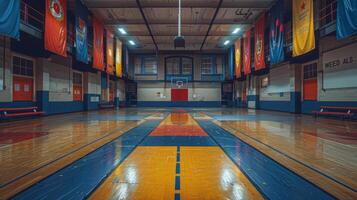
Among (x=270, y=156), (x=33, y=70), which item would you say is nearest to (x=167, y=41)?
(x=33, y=70)

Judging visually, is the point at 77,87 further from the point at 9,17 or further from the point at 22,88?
the point at 9,17

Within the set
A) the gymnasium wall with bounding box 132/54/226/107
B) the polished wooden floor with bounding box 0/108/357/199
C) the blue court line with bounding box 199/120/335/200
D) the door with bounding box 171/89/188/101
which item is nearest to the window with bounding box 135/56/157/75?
the gymnasium wall with bounding box 132/54/226/107

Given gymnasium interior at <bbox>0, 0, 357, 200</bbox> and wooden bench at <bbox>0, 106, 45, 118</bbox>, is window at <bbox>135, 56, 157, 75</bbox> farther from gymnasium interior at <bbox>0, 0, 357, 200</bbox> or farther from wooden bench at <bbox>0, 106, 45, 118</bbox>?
wooden bench at <bbox>0, 106, 45, 118</bbox>

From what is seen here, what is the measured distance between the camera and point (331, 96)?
11258 millimetres

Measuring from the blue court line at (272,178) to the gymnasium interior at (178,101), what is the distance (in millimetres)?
23

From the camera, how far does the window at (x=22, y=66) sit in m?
10.6

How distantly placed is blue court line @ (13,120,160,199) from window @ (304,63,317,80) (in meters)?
13.6

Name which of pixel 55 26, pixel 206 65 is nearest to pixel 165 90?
pixel 206 65

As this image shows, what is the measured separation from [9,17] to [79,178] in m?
7.88

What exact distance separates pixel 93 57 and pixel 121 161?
1358cm

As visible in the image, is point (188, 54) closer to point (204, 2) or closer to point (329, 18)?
point (204, 2)

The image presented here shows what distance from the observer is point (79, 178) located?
268 cm

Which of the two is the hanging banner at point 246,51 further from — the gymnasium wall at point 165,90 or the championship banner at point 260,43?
the gymnasium wall at point 165,90

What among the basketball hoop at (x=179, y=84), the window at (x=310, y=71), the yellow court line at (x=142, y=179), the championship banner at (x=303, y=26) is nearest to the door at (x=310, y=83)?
the window at (x=310, y=71)
